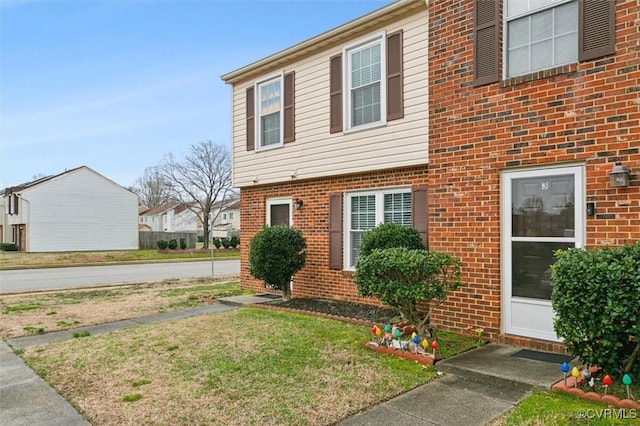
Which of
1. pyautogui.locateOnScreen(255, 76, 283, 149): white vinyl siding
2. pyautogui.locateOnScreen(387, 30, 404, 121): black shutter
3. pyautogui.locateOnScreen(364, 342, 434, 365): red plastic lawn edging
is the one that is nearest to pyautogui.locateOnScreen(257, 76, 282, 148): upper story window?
pyautogui.locateOnScreen(255, 76, 283, 149): white vinyl siding

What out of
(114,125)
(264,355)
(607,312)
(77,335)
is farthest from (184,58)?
(114,125)

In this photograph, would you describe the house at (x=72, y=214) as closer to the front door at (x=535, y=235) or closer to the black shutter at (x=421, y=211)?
the black shutter at (x=421, y=211)

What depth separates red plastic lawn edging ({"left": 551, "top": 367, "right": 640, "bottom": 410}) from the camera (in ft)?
11.4

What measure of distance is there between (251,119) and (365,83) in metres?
3.40

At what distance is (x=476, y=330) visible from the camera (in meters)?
5.68

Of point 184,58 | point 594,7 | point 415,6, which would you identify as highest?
point 184,58

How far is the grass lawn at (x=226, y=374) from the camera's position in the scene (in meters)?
3.75

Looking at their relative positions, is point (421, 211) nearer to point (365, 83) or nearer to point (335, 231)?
point (335, 231)

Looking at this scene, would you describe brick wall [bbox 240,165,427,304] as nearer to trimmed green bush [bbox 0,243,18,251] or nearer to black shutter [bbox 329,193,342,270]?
black shutter [bbox 329,193,342,270]

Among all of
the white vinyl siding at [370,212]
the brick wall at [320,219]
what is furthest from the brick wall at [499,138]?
the brick wall at [320,219]

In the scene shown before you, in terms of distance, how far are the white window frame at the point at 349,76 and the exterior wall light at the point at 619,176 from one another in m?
4.03

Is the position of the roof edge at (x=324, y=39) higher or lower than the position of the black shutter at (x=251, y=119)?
higher

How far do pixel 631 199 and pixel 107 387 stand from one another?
217 inches

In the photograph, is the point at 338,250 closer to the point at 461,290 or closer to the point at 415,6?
the point at 461,290
